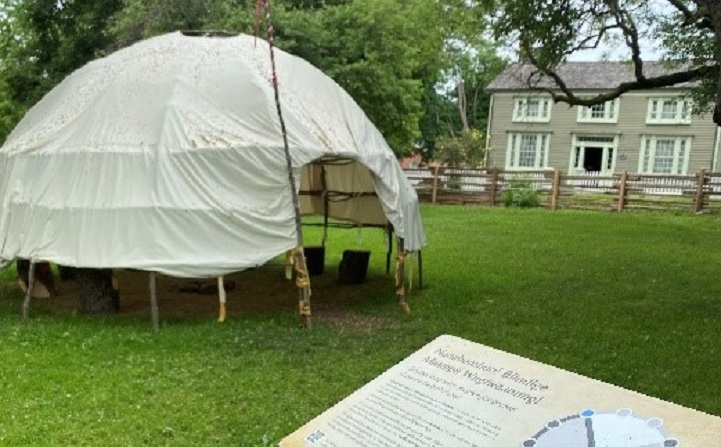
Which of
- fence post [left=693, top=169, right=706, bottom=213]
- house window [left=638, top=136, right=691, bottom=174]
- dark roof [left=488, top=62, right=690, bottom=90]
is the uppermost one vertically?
dark roof [left=488, top=62, right=690, bottom=90]

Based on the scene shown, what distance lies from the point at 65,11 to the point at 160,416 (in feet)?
51.9

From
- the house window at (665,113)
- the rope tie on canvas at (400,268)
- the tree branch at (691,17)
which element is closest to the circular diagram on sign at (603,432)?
the rope tie on canvas at (400,268)

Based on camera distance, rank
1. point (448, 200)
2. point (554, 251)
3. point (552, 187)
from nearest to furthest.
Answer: point (554, 251) → point (552, 187) → point (448, 200)

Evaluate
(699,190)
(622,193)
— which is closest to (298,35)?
(622,193)

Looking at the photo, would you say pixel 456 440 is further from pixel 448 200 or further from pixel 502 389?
pixel 448 200

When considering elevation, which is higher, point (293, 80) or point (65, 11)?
point (65, 11)

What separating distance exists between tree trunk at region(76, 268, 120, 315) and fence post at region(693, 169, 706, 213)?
74.4ft

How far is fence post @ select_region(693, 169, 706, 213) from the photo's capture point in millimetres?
25797

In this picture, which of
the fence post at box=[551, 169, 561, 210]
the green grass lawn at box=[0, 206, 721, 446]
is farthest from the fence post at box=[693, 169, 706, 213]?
the green grass lawn at box=[0, 206, 721, 446]

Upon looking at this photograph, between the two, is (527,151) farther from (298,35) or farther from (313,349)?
(313,349)

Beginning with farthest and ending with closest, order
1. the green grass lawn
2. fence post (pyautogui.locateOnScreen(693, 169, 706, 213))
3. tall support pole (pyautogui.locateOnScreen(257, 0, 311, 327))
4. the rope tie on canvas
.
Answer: fence post (pyautogui.locateOnScreen(693, 169, 706, 213)) < the rope tie on canvas < tall support pole (pyautogui.locateOnScreen(257, 0, 311, 327)) < the green grass lawn

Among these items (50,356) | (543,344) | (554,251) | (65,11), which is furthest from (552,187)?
(50,356)

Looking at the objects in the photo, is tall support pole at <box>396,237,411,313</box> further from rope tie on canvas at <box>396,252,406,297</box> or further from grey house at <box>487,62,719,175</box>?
grey house at <box>487,62,719,175</box>

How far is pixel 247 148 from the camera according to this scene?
9508mm
